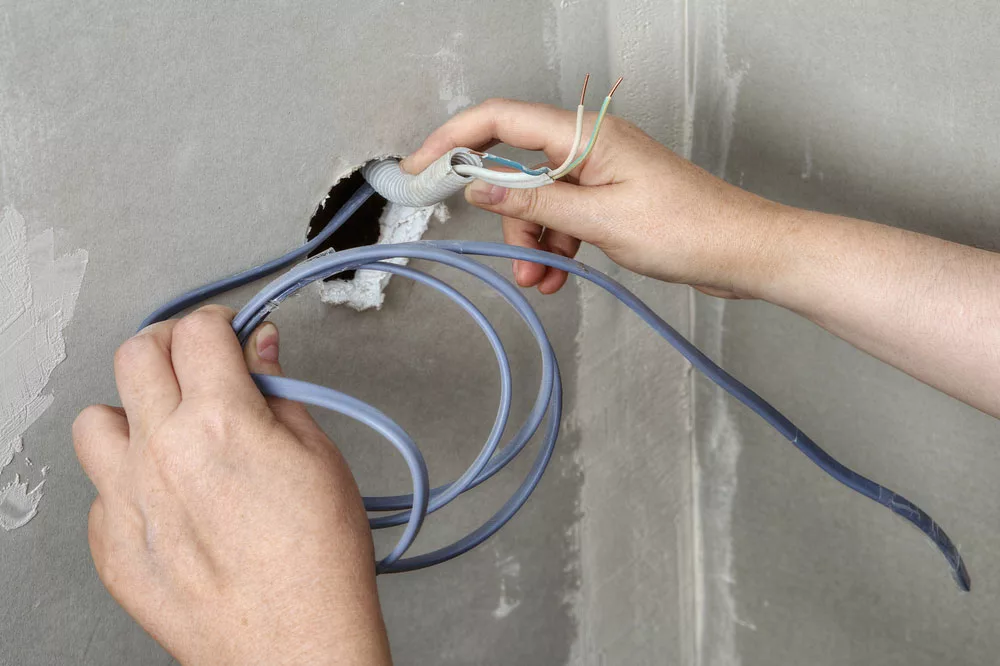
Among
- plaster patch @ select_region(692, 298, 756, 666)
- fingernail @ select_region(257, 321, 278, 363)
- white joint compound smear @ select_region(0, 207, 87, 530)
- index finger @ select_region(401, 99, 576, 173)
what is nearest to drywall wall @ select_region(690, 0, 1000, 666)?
plaster patch @ select_region(692, 298, 756, 666)

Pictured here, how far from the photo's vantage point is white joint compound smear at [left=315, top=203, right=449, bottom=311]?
81cm

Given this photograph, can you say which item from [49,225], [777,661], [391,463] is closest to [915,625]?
[777,661]

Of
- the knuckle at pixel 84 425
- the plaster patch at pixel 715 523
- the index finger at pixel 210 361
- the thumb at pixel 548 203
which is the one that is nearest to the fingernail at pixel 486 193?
the thumb at pixel 548 203

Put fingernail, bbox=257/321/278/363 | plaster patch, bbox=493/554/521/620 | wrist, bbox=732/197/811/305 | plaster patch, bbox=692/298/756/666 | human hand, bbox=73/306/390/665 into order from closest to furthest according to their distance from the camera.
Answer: human hand, bbox=73/306/390/665
fingernail, bbox=257/321/278/363
wrist, bbox=732/197/811/305
plaster patch, bbox=493/554/521/620
plaster patch, bbox=692/298/756/666

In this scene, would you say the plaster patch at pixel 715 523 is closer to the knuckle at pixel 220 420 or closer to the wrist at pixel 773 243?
the wrist at pixel 773 243

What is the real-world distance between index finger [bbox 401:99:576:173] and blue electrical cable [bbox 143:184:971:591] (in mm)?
98

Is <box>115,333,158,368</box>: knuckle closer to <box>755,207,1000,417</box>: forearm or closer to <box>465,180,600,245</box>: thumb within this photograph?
<box>465,180,600,245</box>: thumb

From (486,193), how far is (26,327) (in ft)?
1.31

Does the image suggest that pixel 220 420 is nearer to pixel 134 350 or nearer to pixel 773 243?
pixel 134 350

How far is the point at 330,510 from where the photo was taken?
525 millimetres

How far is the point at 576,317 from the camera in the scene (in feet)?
3.32

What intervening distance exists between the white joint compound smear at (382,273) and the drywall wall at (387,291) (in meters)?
0.01

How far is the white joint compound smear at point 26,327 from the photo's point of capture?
23.7 inches

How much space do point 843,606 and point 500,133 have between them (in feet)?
2.57
